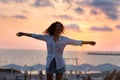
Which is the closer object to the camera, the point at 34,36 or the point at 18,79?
the point at 34,36

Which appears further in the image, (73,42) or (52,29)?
(73,42)

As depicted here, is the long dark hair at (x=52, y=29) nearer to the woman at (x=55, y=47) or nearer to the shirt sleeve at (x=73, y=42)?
the woman at (x=55, y=47)

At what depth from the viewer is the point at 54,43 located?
934 cm

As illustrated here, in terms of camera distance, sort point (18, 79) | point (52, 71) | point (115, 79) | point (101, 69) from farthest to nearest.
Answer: point (101, 69), point (18, 79), point (115, 79), point (52, 71)

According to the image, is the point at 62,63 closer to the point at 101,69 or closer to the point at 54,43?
the point at 54,43

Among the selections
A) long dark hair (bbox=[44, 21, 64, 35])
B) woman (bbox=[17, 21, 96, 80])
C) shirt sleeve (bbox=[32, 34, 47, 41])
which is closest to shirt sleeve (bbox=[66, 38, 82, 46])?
woman (bbox=[17, 21, 96, 80])

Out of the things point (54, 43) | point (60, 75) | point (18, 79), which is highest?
point (18, 79)

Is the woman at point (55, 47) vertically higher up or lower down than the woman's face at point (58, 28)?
lower down

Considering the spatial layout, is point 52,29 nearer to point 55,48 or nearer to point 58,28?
point 58,28

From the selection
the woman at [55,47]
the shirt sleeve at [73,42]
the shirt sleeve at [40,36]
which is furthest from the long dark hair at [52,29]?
the shirt sleeve at [73,42]

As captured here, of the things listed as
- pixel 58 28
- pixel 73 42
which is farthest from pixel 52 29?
pixel 73 42

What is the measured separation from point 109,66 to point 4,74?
335 inches

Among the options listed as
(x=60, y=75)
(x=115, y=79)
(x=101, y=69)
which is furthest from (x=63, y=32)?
(x=101, y=69)

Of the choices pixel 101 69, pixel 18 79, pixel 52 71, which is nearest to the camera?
pixel 52 71
